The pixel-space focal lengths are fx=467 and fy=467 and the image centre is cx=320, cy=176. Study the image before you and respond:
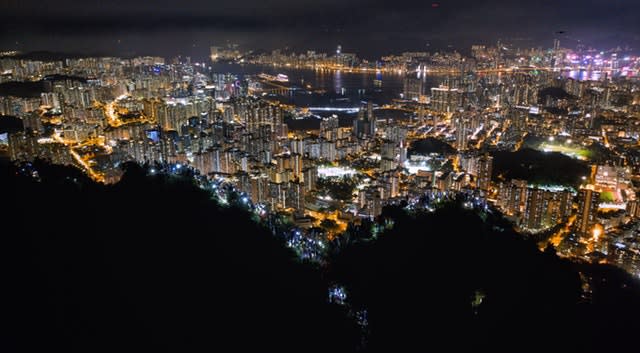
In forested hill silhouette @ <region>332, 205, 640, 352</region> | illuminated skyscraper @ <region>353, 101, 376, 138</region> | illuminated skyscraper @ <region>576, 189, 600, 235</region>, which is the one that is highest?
forested hill silhouette @ <region>332, 205, 640, 352</region>

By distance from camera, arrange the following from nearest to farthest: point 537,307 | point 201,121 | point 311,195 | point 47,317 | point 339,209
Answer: point 47,317 → point 537,307 → point 339,209 → point 311,195 → point 201,121

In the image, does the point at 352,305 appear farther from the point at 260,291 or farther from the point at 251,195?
the point at 251,195

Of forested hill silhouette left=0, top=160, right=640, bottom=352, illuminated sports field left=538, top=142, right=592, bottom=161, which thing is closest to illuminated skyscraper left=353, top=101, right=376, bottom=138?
illuminated sports field left=538, top=142, right=592, bottom=161

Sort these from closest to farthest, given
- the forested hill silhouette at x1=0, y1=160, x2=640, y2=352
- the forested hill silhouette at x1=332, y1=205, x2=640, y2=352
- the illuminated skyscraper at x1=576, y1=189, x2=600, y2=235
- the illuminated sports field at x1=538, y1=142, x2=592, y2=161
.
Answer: the forested hill silhouette at x1=0, y1=160, x2=640, y2=352
the forested hill silhouette at x1=332, y1=205, x2=640, y2=352
the illuminated skyscraper at x1=576, y1=189, x2=600, y2=235
the illuminated sports field at x1=538, y1=142, x2=592, y2=161

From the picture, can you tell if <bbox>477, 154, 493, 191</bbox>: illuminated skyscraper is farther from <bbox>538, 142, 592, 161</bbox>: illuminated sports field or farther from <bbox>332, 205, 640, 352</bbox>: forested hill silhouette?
<bbox>332, 205, 640, 352</bbox>: forested hill silhouette

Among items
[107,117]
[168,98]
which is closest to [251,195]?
[107,117]

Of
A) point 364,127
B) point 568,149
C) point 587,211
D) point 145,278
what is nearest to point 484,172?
point 587,211
